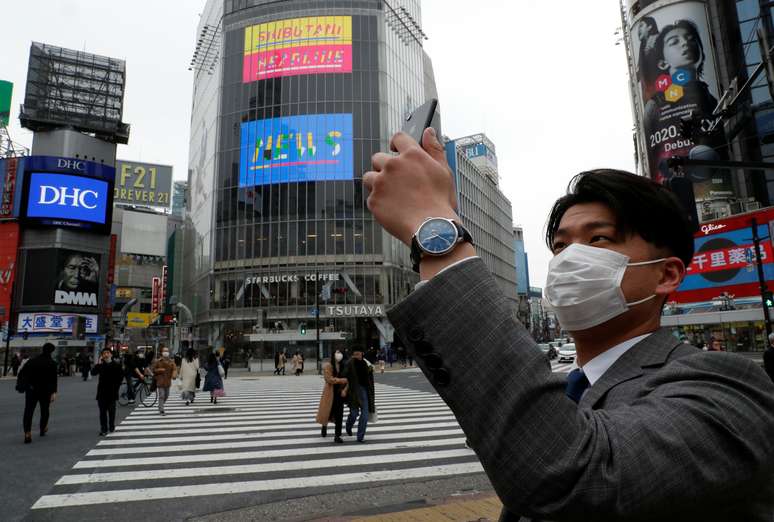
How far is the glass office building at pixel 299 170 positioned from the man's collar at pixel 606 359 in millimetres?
44083

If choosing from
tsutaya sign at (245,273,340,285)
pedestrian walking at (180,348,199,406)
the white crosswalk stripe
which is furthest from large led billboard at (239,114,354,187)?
the white crosswalk stripe

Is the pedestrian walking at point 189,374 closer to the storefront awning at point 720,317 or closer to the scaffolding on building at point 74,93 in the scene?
the storefront awning at point 720,317

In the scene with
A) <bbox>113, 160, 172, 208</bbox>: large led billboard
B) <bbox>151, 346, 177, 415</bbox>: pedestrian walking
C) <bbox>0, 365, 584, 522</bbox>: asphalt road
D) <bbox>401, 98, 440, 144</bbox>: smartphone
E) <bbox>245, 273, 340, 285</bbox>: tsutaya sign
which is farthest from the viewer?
<bbox>113, 160, 172, 208</bbox>: large led billboard

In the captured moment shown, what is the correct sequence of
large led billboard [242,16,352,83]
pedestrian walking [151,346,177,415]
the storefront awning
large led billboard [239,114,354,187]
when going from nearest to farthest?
pedestrian walking [151,346,177,415] < the storefront awning < large led billboard [239,114,354,187] < large led billboard [242,16,352,83]

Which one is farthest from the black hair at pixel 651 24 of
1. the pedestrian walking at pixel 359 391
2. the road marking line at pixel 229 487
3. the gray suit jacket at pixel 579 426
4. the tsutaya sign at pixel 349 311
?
the gray suit jacket at pixel 579 426

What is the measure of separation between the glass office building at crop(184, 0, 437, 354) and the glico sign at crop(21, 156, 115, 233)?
1078 cm

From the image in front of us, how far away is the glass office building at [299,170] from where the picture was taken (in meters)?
48.6

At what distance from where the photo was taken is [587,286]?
1342 millimetres

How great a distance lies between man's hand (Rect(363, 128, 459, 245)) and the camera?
99 cm

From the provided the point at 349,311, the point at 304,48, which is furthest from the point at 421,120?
the point at 304,48

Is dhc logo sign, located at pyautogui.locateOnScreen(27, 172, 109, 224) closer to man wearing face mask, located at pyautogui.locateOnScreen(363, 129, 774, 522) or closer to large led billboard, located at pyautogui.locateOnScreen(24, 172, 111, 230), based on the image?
large led billboard, located at pyautogui.locateOnScreen(24, 172, 111, 230)

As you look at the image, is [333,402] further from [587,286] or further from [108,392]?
[587,286]

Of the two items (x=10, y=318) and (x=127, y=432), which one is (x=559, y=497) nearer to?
(x=127, y=432)

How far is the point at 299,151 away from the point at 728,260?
4012 cm
